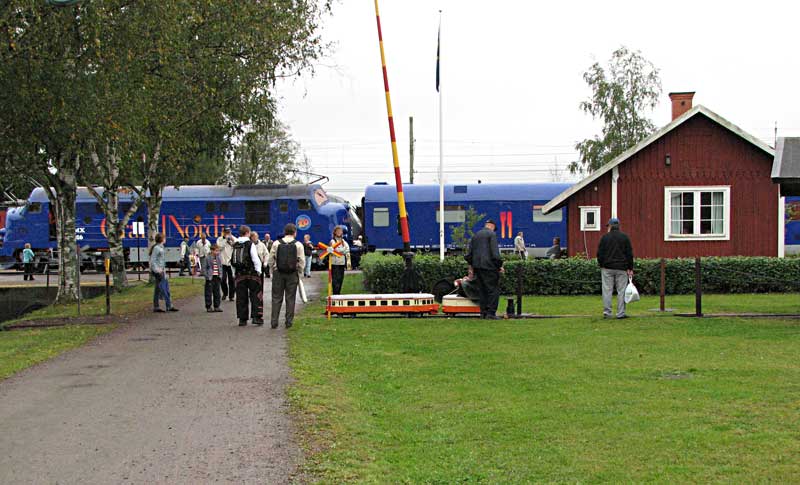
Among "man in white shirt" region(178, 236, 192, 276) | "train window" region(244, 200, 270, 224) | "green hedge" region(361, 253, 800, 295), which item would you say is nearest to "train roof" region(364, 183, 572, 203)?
"train window" region(244, 200, 270, 224)

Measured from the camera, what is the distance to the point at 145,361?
13.0 m

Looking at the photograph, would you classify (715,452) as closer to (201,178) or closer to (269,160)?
(201,178)

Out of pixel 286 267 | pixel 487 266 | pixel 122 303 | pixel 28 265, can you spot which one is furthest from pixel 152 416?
pixel 28 265

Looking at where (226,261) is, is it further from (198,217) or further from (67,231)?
(198,217)

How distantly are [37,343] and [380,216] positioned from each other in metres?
27.7

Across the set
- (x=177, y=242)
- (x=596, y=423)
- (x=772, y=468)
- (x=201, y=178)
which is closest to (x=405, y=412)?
(x=596, y=423)

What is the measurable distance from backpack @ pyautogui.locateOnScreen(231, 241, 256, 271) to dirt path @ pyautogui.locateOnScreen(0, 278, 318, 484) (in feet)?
8.14

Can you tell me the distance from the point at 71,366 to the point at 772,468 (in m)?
9.31

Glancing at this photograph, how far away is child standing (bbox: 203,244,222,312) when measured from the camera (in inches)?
822

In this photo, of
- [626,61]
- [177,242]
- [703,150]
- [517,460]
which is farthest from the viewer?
[626,61]

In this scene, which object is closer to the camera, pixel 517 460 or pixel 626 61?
pixel 517 460

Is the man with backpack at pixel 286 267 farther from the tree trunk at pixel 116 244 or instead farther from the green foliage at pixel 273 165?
the green foliage at pixel 273 165

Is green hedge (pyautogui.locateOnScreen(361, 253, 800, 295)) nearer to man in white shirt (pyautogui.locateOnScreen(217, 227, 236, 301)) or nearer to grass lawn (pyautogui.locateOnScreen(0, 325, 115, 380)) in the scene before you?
man in white shirt (pyautogui.locateOnScreen(217, 227, 236, 301))

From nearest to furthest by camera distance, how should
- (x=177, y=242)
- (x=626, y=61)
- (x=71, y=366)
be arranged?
(x=71, y=366)
(x=177, y=242)
(x=626, y=61)
